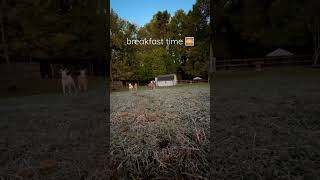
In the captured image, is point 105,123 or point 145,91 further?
point 145,91

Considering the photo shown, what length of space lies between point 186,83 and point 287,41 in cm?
1663

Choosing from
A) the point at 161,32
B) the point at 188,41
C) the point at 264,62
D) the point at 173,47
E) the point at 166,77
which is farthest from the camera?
the point at 264,62

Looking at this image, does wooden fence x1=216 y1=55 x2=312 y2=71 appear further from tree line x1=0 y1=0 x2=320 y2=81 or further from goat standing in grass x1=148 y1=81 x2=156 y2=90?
goat standing in grass x1=148 y1=81 x2=156 y2=90

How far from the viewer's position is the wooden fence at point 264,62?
23009mm

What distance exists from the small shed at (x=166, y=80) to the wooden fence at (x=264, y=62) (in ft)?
48.1

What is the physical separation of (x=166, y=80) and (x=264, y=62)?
57.5ft

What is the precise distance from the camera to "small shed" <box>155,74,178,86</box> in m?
7.67

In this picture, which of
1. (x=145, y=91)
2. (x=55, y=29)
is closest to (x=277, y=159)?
(x=145, y=91)

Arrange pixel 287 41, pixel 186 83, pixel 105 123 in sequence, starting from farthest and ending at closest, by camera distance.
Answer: pixel 287 41, pixel 186 83, pixel 105 123

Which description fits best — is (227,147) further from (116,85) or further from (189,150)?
(116,85)

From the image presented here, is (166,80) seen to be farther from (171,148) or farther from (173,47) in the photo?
(171,148)

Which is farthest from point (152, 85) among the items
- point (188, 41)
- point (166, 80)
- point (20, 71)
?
point (20, 71)

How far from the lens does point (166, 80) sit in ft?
26.8

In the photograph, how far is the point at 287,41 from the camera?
872 inches
